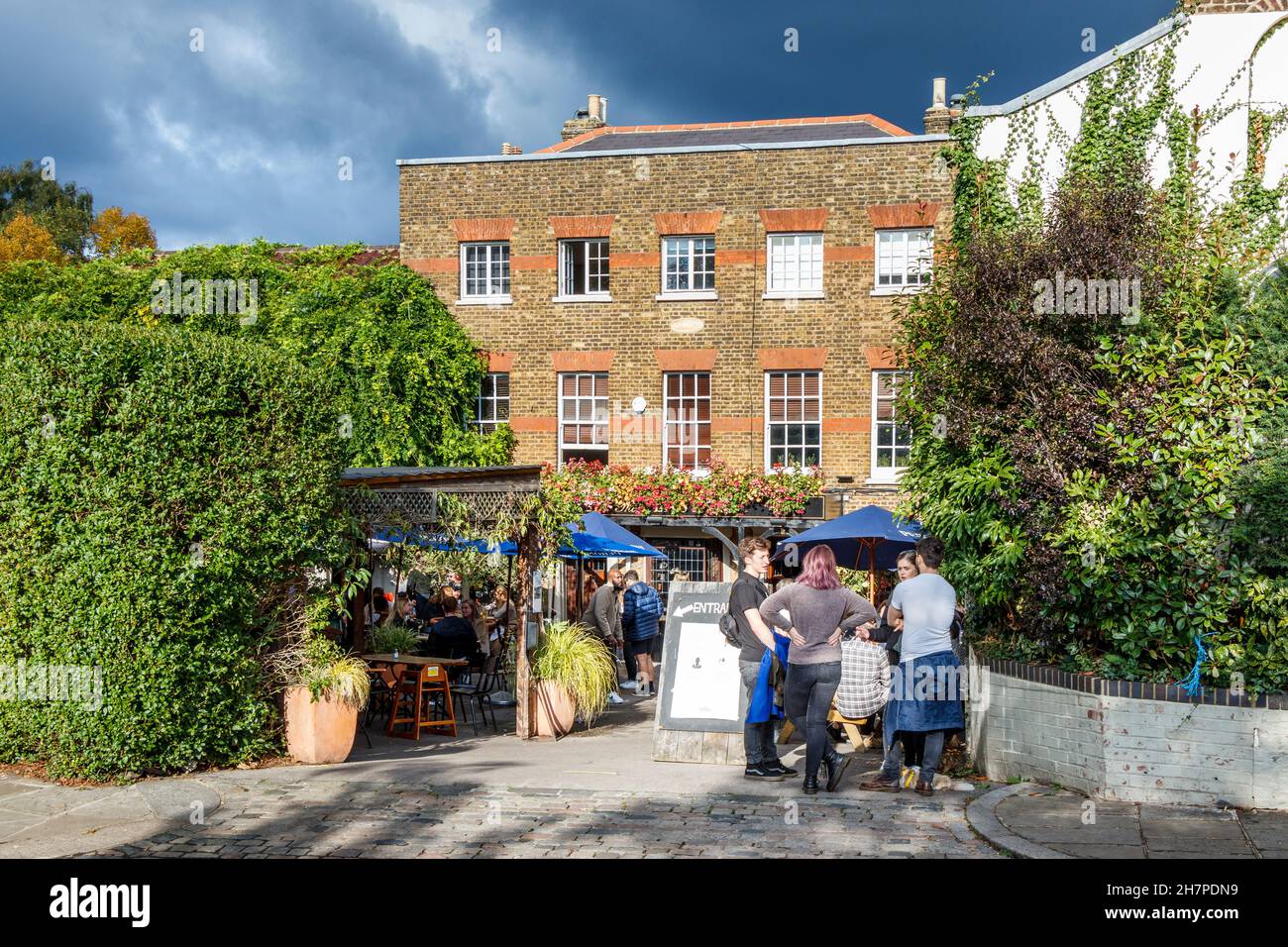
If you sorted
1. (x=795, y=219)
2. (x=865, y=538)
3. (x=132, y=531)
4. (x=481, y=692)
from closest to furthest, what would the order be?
1. (x=132, y=531)
2. (x=481, y=692)
3. (x=865, y=538)
4. (x=795, y=219)

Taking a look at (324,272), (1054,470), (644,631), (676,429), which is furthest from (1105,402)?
(324,272)

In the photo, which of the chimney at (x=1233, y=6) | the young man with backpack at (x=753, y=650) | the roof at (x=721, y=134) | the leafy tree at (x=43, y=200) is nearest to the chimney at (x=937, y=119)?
A: the roof at (x=721, y=134)

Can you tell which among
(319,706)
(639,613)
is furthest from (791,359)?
(319,706)

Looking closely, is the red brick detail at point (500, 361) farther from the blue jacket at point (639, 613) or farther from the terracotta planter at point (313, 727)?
the terracotta planter at point (313, 727)

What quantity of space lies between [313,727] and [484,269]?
16.6 metres

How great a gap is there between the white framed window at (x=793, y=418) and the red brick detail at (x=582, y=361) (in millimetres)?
3187

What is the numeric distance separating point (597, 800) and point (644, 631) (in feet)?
31.0

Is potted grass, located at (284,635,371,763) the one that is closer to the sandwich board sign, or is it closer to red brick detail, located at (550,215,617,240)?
the sandwich board sign

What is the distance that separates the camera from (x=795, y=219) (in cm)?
2483

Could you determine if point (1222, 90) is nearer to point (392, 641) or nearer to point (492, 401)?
point (392, 641)

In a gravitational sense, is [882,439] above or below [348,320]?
below

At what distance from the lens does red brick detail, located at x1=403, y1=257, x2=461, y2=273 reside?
85.1 ft

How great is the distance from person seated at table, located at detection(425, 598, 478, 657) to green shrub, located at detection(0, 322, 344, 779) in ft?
14.1

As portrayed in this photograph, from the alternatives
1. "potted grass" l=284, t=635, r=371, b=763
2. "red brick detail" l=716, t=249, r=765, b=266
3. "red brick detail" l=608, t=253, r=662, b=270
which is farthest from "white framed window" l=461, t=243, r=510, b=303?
"potted grass" l=284, t=635, r=371, b=763
